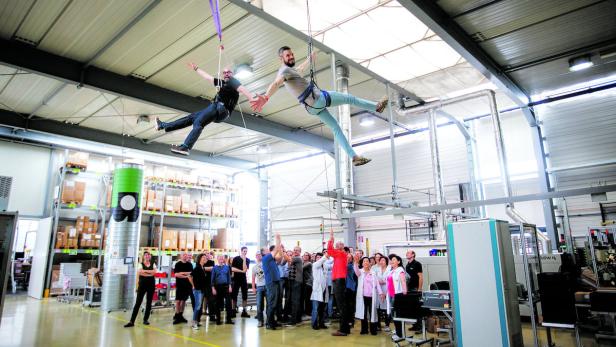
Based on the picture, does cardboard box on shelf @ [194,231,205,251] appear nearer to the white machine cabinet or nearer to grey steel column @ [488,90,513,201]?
grey steel column @ [488,90,513,201]

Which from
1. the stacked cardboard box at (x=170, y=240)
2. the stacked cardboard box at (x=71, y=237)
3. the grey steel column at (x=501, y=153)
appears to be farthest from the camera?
the stacked cardboard box at (x=170, y=240)

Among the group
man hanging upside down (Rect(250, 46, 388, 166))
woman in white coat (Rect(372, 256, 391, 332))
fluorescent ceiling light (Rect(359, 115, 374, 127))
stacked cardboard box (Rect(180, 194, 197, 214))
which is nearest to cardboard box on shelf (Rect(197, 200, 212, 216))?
stacked cardboard box (Rect(180, 194, 197, 214))

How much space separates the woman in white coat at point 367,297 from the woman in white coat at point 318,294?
81 centimetres

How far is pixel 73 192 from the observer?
14.3 metres

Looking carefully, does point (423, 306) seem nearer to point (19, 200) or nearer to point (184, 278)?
point (184, 278)

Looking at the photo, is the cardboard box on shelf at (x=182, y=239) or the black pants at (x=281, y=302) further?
the cardboard box on shelf at (x=182, y=239)

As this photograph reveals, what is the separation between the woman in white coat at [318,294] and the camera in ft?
27.4

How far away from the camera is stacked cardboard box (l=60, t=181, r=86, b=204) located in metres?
14.1

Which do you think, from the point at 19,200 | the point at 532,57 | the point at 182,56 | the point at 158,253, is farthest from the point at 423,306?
the point at 19,200

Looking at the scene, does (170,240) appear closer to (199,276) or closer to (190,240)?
(190,240)

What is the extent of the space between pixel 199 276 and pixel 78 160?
29.0 ft

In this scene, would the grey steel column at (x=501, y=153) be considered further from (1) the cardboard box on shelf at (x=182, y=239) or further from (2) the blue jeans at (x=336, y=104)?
(1) the cardboard box on shelf at (x=182, y=239)

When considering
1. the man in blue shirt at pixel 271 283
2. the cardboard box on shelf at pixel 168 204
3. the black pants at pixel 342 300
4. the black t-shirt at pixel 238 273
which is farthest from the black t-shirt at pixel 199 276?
the cardboard box on shelf at pixel 168 204

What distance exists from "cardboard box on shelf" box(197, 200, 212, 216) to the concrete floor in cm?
625
